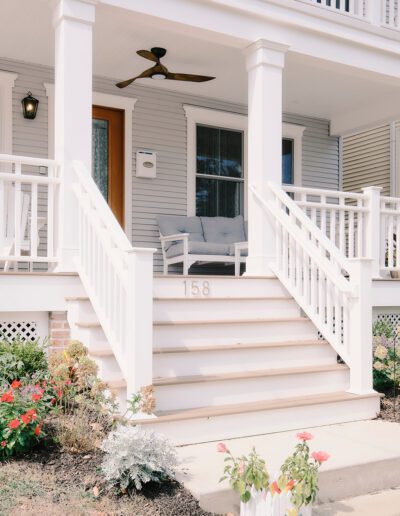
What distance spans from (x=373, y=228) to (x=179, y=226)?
255 centimetres

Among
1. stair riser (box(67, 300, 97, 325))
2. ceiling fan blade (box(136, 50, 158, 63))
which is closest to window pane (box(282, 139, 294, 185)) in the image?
ceiling fan blade (box(136, 50, 158, 63))

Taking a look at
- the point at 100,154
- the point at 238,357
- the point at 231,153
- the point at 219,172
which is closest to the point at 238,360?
the point at 238,357

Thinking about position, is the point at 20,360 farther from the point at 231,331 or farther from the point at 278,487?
the point at 278,487

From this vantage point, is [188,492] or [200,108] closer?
[188,492]

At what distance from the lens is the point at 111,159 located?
793cm

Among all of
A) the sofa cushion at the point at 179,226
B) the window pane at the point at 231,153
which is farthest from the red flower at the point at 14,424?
the window pane at the point at 231,153

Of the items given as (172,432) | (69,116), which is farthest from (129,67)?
(172,432)

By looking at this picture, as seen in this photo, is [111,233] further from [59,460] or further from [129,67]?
[129,67]

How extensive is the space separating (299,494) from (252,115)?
4.35m

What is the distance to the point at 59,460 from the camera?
11.1 feet

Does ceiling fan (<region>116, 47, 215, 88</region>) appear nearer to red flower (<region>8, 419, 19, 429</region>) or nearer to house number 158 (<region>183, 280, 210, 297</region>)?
house number 158 (<region>183, 280, 210, 297</region>)

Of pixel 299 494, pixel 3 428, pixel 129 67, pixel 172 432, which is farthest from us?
pixel 129 67

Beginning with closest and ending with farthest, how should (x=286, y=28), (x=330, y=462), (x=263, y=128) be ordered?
(x=330, y=462), (x=263, y=128), (x=286, y=28)

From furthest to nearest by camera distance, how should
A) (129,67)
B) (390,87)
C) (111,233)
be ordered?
1. (390,87)
2. (129,67)
3. (111,233)
